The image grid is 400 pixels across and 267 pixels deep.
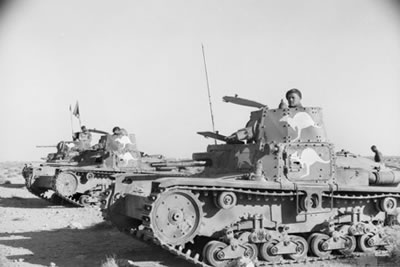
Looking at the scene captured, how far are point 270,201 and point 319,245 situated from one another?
4.62 feet

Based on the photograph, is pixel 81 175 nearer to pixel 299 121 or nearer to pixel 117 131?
pixel 117 131

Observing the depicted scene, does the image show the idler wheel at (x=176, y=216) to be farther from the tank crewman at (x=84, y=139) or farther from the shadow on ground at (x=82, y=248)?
the tank crewman at (x=84, y=139)

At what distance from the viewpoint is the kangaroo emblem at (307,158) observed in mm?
9836

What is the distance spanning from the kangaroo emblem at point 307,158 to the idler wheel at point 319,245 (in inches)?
50.0

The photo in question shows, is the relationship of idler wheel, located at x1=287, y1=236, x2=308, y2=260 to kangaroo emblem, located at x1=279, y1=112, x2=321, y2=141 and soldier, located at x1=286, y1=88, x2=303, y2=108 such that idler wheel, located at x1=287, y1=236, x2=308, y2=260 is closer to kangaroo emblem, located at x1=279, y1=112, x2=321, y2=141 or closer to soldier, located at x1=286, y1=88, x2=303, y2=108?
kangaroo emblem, located at x1=279, y1=112, x2=321, y2=141

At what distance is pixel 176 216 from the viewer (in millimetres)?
8523

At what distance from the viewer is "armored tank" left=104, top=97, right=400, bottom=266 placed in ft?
28.5

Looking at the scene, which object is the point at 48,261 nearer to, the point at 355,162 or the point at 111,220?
the point at 111,220

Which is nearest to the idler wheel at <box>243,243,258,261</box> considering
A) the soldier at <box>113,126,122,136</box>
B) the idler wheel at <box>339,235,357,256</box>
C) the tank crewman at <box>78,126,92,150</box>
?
the idler wheel at <box>339,235,357,256</box>

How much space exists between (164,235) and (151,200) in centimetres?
66

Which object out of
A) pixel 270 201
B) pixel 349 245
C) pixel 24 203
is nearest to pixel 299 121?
pixel 270 201

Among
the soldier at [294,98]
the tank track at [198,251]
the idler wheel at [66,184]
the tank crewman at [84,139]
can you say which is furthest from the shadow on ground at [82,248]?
the tank crewman at [84,139]

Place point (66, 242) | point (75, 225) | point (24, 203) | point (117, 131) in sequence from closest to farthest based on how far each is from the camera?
point (66, 242), point (75, 225), point (117, 131), point (24, 203)

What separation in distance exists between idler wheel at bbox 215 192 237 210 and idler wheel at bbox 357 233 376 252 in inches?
119
